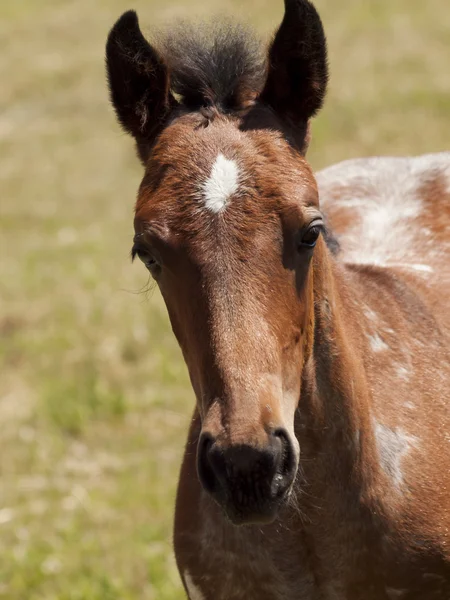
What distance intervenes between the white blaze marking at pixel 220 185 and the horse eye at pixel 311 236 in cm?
22

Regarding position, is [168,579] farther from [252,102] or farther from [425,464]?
[252,102]

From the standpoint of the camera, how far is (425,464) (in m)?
2.97

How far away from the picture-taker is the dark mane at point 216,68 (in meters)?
2.87

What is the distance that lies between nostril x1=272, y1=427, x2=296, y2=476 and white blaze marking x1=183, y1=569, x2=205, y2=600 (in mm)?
812

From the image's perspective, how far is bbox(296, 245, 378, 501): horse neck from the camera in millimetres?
2816

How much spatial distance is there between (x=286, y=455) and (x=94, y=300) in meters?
5.33

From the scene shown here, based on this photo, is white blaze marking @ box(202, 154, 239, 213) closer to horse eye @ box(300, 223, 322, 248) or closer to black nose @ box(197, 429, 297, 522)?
horse eye @ box(300, 223, 322, 248)

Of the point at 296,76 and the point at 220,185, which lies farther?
the point at 296,76

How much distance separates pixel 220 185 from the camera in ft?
8.36

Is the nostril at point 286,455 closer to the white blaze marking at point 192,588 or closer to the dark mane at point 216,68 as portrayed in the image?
the white blaze marking at point 192,588

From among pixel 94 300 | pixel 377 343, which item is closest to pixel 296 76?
pixel 377 343

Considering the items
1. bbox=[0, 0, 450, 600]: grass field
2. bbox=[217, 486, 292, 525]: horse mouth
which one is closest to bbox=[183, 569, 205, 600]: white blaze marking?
bbox=[217, 486, 292, 525]: horse mouth

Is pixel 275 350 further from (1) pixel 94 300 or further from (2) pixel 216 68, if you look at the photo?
(1) pixel 94 300

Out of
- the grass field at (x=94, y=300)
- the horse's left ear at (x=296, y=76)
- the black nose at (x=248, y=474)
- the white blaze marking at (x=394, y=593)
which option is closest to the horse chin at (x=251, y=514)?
the black nose at (x=248, y=474)
